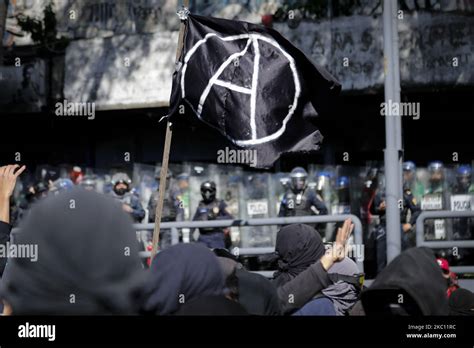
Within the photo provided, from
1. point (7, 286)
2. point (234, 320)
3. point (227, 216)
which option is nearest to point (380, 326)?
point (234, 320)

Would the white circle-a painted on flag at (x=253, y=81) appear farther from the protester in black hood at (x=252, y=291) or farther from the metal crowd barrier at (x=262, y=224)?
the protester in black hood at (x=252, y=291)

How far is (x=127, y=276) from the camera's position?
1.62 metres

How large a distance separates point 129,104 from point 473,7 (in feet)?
14.5

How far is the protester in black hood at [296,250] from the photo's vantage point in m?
4.16

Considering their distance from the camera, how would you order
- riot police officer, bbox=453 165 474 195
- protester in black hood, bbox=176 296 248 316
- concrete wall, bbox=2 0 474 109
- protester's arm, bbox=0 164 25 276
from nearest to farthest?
protester in black hood, bbox=176 296 248 316, protester's arm, bbox=0 164 25 276, riot police officer, bbox=453 165 474 195, concrete wall, bbox=2 0 474 109

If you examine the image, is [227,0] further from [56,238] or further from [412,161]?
[56,238]

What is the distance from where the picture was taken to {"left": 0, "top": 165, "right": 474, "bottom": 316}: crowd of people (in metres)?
1.57

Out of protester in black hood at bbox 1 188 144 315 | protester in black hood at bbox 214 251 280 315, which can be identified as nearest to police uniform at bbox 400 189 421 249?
protester in black hood at bbox 214 251 280 315

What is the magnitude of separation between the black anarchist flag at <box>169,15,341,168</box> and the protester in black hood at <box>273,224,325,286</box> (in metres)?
1.84

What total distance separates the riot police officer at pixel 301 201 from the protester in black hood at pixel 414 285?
19.5ft

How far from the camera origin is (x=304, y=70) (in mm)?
6086

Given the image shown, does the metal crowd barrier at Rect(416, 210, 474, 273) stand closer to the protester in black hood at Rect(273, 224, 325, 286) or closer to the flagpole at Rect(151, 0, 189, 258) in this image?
the flagpole at Rect(151, 0, 189, 258)

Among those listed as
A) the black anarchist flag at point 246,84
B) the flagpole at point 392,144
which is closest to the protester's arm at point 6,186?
the black anarchist flag at point 246,84

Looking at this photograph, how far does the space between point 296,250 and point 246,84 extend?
202 centimetres
